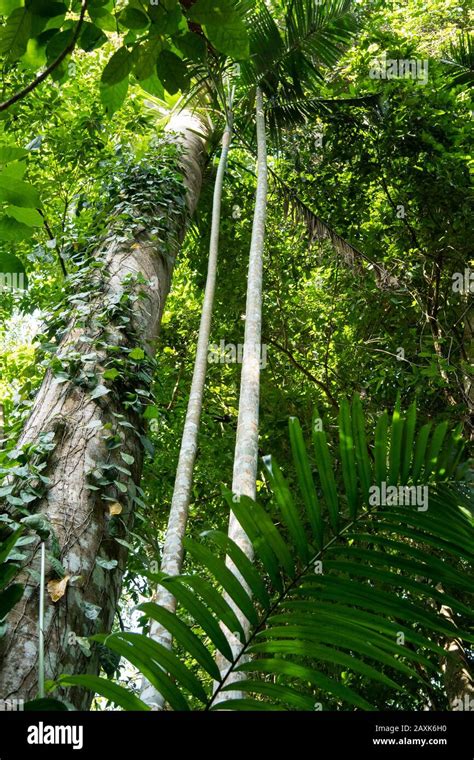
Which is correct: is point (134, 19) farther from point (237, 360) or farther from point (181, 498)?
point (237, 360)

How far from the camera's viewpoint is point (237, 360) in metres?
5.87

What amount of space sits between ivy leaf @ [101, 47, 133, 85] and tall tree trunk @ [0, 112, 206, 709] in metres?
1.27

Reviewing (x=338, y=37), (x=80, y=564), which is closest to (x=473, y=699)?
(x=80, y=564)

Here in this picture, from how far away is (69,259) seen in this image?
12.0 feet

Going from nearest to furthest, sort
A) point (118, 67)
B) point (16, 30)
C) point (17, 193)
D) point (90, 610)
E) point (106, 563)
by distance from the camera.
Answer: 1. point (17, 193)
2. point (16, 30)
3. point (118, 67)
4. point (90, 610)
5. point (106, 563)

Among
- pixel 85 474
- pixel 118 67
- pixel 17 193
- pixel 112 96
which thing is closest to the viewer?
pixel 17 193

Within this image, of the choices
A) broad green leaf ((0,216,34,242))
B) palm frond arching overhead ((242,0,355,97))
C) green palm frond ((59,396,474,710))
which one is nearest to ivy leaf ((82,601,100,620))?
green palm frond ((59,396,474,710))

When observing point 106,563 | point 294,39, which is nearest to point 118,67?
point 106,563

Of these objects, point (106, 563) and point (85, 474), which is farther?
point (85, 474)

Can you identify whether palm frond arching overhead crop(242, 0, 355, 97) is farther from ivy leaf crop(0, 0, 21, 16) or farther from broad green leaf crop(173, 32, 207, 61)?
ivy leaf crop(0, 0, 21, 16)

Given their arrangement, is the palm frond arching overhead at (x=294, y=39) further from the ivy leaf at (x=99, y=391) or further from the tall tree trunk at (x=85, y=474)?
the ivy leaf at (x=99, y=391)

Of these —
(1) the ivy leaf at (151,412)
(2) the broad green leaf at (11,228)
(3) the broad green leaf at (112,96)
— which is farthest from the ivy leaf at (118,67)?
(1) the ivy leaf at (151,412)

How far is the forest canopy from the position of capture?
109cm

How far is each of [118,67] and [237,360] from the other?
456 cm
